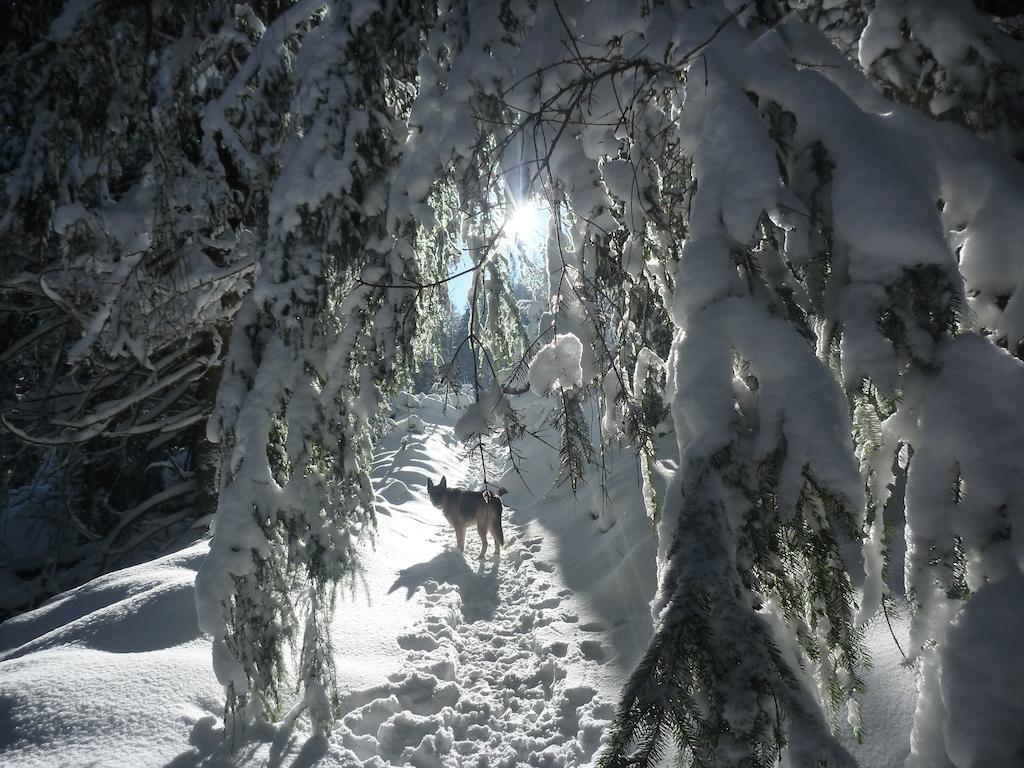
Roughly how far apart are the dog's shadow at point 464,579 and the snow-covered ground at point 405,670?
0.11ft

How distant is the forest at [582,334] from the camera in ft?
3.13

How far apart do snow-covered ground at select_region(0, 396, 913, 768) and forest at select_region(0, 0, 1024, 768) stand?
0.03 meters

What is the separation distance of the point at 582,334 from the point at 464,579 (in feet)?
16.0

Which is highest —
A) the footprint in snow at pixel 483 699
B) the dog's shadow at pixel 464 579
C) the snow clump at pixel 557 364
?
the snow clump at pixel 557 364

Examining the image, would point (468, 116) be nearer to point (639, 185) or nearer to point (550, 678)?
point (639, 185)

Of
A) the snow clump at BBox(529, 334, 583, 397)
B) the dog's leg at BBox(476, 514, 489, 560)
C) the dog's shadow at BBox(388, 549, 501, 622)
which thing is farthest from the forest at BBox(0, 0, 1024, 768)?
the dog's leg at BBox(476, 514, 489, 560)

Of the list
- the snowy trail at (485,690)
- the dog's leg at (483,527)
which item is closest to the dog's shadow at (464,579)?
the snowy trail at (485,690)

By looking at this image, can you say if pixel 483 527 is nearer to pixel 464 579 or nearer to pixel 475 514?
pixel 475 514

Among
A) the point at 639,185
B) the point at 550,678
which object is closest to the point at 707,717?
the point at 639,185

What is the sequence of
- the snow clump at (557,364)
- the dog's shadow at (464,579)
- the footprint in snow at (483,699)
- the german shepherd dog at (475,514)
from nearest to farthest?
the snow clump at (557,364) → the footprint in snow at (483,699) → the dog's shadow at (464,579) → the german shepherd dog at (475,514)

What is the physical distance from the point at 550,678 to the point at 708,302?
3.64 m

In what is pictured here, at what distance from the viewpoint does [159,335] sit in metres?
3.58

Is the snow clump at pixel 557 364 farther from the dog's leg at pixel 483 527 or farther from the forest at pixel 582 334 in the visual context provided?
the dog's leg at pixel 483 527

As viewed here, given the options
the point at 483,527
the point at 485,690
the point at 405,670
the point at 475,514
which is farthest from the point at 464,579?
the point at 485,690
